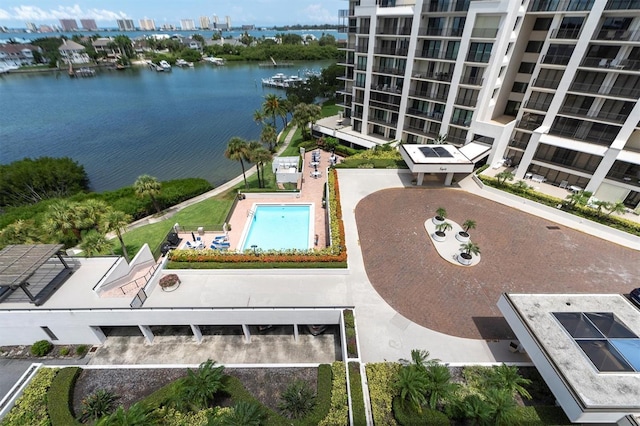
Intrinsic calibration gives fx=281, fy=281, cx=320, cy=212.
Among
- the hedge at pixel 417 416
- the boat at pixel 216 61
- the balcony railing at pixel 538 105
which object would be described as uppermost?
the balcony railing at pixel 538 105

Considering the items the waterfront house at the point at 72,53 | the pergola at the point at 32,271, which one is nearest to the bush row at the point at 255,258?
the pergola at the point at 32,271

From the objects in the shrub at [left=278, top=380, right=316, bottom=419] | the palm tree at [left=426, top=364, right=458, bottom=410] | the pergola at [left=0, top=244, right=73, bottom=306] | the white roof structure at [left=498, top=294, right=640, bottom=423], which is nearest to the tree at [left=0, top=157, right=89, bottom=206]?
the pergola at [left=0, top=244, right=73, bottom=306]

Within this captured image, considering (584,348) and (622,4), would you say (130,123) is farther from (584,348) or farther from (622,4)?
(584,348)

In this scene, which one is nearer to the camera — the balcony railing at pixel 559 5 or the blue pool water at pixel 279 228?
the blue pool water at pixel 279 228

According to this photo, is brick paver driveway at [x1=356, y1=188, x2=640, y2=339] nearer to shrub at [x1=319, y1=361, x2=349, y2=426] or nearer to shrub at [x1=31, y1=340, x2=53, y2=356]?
shrub at [x1=319, y1=361, x2=349, y2=426]

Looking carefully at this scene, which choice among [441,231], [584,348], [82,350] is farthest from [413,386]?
[82,350]

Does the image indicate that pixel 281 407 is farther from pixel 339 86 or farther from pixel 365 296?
pixel 339 86

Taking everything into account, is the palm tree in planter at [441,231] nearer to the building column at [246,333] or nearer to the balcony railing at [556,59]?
the building column at [246,333]
